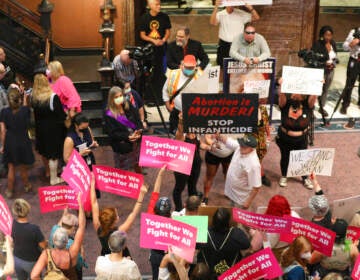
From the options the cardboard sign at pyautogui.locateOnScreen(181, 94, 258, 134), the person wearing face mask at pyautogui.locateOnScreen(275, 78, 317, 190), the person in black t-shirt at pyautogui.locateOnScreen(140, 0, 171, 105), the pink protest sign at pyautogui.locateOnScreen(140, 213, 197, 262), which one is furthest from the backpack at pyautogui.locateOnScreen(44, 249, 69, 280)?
the person in black t-shirt at pyautogui.locateOnScreen(140, 0, 171, 105)

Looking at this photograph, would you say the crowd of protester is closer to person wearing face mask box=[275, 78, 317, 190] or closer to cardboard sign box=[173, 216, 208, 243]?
person wearing face mask box=[275, 78, 317, 190]

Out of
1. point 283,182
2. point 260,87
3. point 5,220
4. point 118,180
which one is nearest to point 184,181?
point 118,180

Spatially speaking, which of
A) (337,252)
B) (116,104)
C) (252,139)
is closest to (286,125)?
(252,139)

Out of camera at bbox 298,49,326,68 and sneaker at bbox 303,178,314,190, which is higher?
camera at bbox 298,49,326,68

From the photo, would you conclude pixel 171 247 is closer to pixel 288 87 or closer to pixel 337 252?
pixel 337 252

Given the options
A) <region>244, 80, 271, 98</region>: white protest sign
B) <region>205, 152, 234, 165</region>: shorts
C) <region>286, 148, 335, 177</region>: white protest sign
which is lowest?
<region>205, 152, 234, 165</region>: shorts

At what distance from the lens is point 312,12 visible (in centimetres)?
1209

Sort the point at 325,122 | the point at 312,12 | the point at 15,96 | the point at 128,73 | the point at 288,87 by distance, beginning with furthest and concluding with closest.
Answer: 1. the point at 312,12
2. the point at 325,122
3. the point at 128,73
4. the point at 288,87
5. the point at 15,96

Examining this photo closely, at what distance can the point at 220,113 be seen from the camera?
7.32 meters

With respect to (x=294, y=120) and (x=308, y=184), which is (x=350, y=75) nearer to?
(x=308, y=184)

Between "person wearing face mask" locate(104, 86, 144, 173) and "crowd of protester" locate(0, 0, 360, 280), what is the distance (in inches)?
0.6

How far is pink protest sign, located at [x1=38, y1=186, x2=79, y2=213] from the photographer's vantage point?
252 inches

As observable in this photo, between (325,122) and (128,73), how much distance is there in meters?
3.75

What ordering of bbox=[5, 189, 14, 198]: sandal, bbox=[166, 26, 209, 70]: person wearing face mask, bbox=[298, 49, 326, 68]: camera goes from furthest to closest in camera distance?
bbox=[166, 26, 209, 70]: person wearing face mask → bbox=[298, 49, 326, 68]: camera → bbox=[5, 189, 14, 198]: sandal
